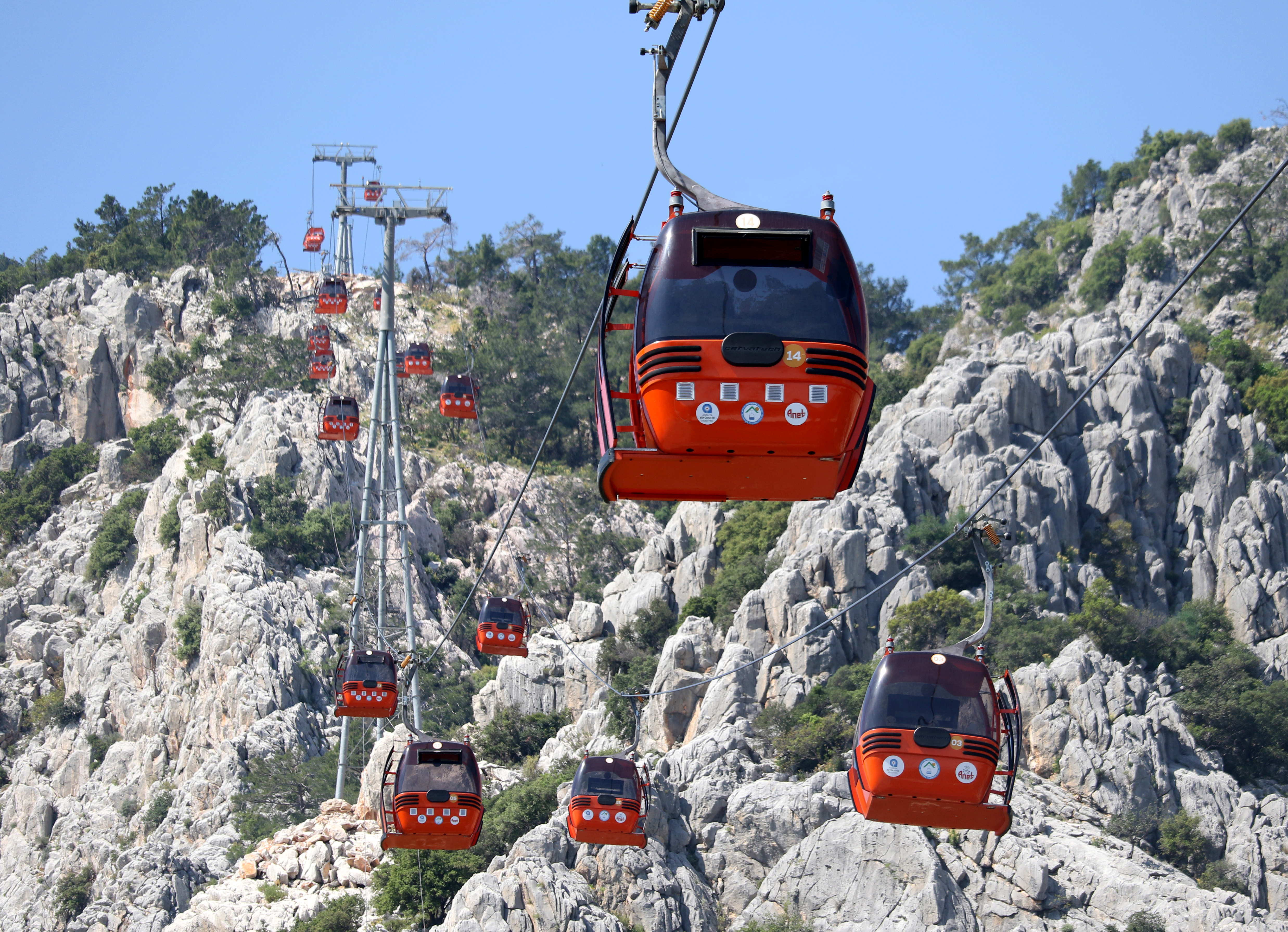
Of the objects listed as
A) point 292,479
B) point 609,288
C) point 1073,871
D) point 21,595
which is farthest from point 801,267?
point 21,595

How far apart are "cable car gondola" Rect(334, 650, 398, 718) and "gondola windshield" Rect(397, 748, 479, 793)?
816 centimetres

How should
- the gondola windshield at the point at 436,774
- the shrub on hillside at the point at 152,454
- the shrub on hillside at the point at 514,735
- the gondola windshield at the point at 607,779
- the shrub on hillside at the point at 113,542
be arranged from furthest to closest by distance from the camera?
the shrub on hillside at the point at 152,454 → the shrub on hillside at the point at 113,542 → the shrub on hillside at the point at 514,735 → the gondola windshield at the point at 607,779 → the gondola windshield at the point at 436,774

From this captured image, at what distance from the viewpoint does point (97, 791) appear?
54281 millimetres

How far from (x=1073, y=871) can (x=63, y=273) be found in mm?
72318

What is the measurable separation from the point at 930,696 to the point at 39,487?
6478cm

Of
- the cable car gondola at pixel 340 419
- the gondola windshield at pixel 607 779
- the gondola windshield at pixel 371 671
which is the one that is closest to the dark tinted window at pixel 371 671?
the gondola windshield at pixel 371 671

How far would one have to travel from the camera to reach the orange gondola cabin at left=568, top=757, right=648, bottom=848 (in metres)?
26.8

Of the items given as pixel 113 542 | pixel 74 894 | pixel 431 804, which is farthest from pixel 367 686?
pixel 113 542

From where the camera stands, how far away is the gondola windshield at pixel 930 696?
17.5 m

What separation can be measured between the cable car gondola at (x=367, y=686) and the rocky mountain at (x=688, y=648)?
5.56 metres

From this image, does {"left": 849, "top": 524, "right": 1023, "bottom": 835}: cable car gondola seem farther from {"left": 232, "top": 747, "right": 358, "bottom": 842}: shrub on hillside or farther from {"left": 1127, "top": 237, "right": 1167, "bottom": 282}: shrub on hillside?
{"left": 1127, "top": 237, "right": 1167, "bottom": 282}: shrub on hillside

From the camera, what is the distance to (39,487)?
237 ft

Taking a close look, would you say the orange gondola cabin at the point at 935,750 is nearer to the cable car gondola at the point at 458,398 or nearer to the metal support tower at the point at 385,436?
the metal support tower at the point at 385,436

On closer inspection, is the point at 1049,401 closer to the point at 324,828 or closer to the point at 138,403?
the point at 324,828
